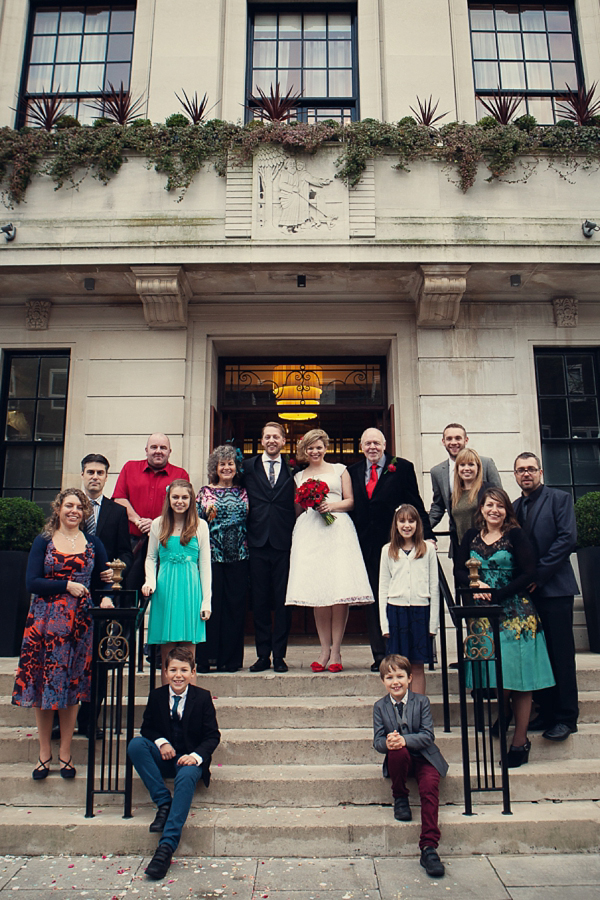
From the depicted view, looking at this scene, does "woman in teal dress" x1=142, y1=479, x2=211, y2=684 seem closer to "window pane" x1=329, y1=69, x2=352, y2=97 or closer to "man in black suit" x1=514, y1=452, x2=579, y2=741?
"man in black suit" x1=514, y1=452, x2=579, y2=741

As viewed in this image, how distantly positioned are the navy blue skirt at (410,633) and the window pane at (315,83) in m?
7.49

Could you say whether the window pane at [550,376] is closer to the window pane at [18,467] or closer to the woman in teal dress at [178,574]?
the woman in teal dress at [178,574]

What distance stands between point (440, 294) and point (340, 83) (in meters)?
3.73

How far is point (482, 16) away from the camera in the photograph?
9477 millimetres

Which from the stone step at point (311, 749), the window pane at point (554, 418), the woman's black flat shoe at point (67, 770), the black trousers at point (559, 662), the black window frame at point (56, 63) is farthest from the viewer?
the black window frame at point (56, 63)

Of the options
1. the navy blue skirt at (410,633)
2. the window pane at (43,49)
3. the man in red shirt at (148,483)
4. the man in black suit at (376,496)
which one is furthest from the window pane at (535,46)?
the navy blue skirt at (410,633)

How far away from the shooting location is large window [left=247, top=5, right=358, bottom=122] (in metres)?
9.15

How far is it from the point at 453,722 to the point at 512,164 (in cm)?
627

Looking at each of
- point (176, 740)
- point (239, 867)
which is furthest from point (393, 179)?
point (239, 867)

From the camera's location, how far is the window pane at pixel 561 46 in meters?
9.33

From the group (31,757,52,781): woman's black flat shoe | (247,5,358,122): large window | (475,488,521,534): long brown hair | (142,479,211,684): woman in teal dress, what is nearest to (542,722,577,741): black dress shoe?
(475,488,521,534): long brown hair

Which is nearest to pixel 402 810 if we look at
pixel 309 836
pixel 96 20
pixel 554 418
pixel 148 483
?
pixel 309 836

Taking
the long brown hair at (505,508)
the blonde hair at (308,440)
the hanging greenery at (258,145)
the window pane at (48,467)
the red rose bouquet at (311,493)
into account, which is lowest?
the long brown hair at (505,508)

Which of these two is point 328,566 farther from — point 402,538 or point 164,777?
point 164,777
